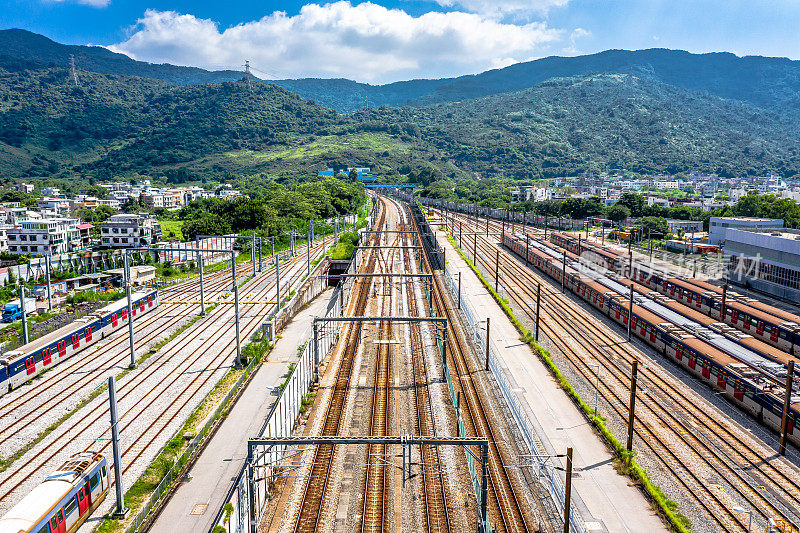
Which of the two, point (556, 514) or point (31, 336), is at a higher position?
point (31, 336)

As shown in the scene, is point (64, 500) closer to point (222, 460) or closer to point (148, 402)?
point (222, 460)

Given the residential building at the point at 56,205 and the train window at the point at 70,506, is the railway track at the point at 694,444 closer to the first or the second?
the train window at the point at 70,506

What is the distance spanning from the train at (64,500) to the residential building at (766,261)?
53615 mm

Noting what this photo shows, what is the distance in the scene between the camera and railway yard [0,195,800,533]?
1803cm

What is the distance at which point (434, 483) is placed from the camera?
19828mm

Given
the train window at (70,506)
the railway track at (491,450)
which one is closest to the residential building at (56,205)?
the railway track at (491,450)

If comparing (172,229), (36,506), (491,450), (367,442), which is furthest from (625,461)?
(172,229)

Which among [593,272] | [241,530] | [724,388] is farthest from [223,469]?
[593,272]

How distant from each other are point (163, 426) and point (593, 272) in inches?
1796

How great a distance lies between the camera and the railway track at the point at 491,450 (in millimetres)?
17797

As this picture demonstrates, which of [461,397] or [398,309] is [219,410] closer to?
[461,397]

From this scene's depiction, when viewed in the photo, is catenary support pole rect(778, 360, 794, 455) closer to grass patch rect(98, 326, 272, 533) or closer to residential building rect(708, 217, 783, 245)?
grass patch rect(98, 326, 272, 533)

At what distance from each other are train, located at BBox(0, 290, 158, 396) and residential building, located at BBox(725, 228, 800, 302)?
56300 millimetres

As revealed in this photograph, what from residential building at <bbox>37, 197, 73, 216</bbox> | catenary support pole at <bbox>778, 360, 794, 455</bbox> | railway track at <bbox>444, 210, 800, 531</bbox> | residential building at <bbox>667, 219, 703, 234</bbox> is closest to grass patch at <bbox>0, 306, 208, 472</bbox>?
railway track at <bbox>444, 210, 800, 531</bbox>
